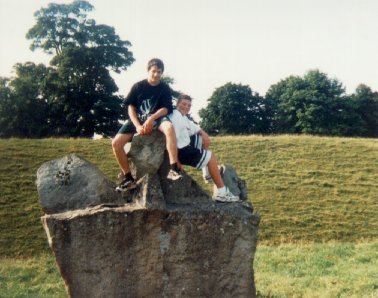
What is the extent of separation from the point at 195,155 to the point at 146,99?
46.4 inches

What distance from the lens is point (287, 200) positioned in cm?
2277

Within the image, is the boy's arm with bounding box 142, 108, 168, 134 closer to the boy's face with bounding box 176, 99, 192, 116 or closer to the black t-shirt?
the black t-shirt

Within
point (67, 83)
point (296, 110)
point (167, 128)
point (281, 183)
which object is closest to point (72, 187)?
point (167, 128)

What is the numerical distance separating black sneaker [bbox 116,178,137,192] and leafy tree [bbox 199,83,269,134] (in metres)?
57.8

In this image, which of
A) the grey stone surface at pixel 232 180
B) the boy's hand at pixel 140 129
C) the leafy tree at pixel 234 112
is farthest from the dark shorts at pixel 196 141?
the leafy tree at pixel 234 112

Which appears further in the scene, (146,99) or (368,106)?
(368,106)

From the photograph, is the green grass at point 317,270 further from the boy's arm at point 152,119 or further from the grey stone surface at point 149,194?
the boy's arm at point 152,119

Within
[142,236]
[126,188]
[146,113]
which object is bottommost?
[142,236]

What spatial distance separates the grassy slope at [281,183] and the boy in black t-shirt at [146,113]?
36.4 feet

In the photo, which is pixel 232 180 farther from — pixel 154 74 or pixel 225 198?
pixel 154 74

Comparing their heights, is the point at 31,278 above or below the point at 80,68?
below

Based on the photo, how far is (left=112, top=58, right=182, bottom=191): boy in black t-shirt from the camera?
7.16m

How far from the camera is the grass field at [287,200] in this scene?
12.7 metres

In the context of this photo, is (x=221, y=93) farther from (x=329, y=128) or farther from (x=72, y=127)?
(x=72, y=127)
